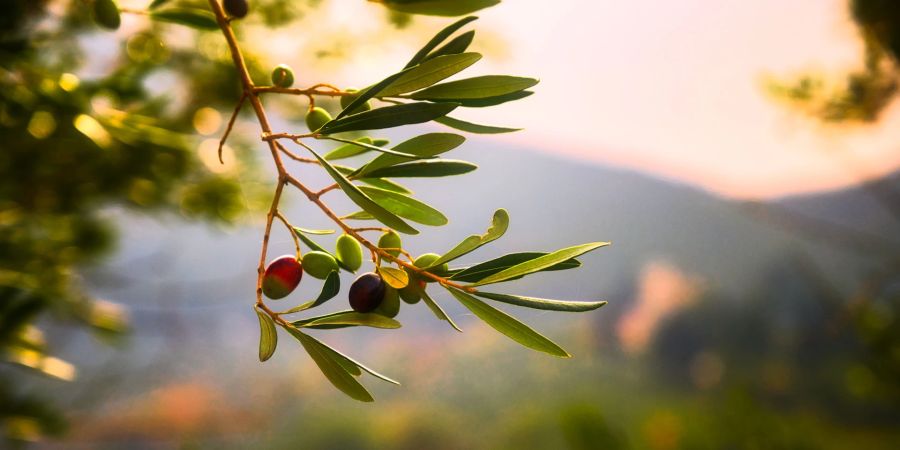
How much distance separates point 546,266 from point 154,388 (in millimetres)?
3406

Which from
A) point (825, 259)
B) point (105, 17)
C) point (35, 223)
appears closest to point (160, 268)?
point (35, 223)

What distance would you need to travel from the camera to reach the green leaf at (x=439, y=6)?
0.23 m

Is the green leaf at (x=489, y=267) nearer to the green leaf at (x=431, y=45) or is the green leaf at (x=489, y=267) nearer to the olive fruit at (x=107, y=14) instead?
the green leaf at (x=431, y=45)

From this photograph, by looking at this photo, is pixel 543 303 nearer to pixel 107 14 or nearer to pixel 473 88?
pixel 473 88

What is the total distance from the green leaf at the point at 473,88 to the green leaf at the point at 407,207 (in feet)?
0.16

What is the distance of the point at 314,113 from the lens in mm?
293

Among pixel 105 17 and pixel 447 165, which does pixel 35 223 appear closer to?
pixel 105 17

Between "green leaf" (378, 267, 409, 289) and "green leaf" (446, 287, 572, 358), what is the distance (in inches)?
0.8

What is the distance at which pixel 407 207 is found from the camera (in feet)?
0.91

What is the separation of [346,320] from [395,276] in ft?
0.10

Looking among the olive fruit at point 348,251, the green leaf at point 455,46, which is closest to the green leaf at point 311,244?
the olive fruit at point 348,251

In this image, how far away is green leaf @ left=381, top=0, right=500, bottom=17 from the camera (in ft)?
0.77

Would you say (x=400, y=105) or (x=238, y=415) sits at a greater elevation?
(x=400, y=105)

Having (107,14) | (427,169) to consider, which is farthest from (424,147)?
(107,14)
